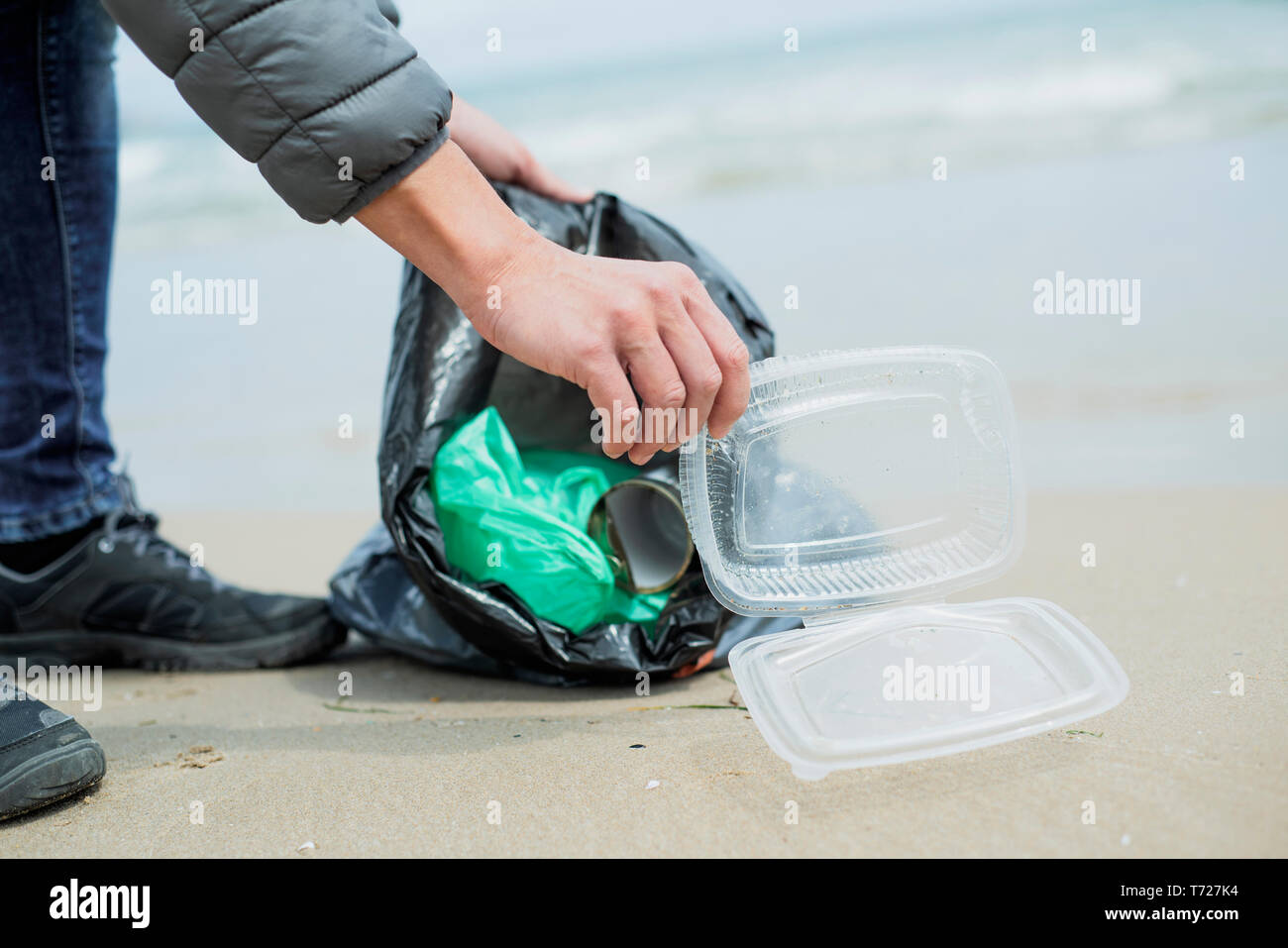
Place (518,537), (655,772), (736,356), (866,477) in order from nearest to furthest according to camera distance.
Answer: (736,356)
(655,772)
(866,477)
(518,537)

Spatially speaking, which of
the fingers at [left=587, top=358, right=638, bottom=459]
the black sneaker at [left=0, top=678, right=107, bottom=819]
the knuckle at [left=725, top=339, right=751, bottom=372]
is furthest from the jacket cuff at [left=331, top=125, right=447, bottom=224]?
the black sneaker at [left=0, top=678, right=107, bottom=819]

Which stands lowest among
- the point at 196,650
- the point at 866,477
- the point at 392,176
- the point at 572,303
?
the point at 196,650

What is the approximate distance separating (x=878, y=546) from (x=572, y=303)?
2.23 feet

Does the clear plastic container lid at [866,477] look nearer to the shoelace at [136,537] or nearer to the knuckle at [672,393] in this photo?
the knuckle at [672,393]

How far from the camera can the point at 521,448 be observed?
196 cm

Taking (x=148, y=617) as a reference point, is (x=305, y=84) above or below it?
above

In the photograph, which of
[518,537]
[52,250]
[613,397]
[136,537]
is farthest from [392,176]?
[136,537]

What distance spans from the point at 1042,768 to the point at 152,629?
1.68 metres

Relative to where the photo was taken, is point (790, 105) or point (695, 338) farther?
point (790, 105)

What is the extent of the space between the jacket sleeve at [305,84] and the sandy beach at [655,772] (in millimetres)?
753

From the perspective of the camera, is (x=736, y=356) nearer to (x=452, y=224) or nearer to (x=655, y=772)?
(x=452, y=224)
